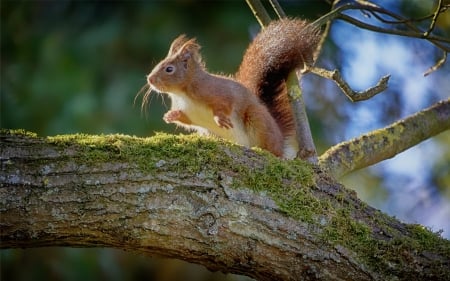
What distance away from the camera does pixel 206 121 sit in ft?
9.99

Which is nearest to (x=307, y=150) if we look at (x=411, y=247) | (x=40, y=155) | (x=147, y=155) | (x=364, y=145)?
(x=364, y=145)

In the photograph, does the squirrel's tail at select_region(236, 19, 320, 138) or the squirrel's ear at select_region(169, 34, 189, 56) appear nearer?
the squirrel's tail at select_region(236, 19, 320, 138)

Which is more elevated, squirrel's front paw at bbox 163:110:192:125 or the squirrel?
the squirrel

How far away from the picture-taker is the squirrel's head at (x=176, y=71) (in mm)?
3125

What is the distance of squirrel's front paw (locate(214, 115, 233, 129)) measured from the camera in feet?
9.62

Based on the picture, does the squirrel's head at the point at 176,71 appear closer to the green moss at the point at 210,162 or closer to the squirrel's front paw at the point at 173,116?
the squirrel's front paw at the point at 173,116

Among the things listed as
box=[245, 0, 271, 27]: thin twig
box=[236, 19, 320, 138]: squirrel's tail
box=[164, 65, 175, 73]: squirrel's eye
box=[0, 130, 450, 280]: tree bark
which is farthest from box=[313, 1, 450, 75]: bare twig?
box=[0, 130, 450, 280]: tree bark

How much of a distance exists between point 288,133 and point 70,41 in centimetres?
631

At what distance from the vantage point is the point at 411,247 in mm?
2258

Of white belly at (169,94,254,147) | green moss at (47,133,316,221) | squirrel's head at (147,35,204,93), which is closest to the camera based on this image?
green moss at (47,133,316,221)

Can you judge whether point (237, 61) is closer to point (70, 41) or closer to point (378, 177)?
point (70, 41)

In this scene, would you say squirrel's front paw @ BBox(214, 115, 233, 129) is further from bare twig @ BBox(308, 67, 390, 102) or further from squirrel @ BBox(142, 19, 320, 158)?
bare twig @ BBox(308, 67, 390, 102)

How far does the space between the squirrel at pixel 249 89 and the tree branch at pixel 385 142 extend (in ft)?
0.74

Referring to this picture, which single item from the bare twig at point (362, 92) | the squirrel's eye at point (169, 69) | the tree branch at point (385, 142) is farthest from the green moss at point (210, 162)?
the squirrel's eye at point (169, 69)
